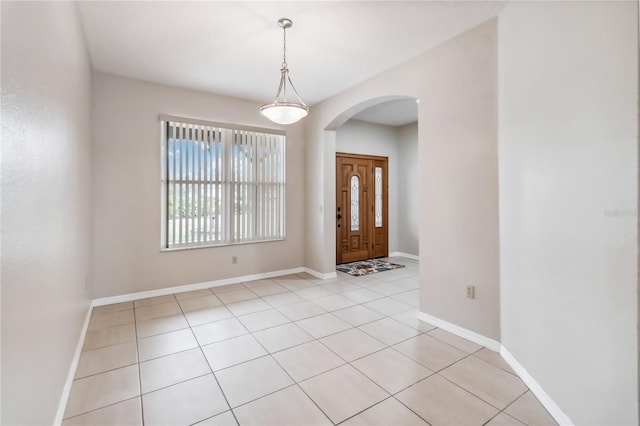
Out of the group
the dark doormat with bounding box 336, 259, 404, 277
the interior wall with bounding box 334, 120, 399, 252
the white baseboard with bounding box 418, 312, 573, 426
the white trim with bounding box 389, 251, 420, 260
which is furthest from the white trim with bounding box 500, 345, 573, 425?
the interior wall with bounding box 334, 120, 399, 252

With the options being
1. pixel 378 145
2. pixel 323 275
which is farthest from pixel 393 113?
pixel 323 275

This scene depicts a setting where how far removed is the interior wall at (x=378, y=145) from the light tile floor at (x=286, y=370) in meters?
3.38

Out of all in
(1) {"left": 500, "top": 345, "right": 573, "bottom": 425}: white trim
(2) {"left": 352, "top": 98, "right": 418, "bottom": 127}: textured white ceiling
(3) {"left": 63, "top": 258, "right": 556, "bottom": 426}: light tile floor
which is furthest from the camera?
(2) {"left": 352, "top": 98, "right": 418, "bottom": 127}: textured white ceiling

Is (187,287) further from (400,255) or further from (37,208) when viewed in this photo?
(400,255)

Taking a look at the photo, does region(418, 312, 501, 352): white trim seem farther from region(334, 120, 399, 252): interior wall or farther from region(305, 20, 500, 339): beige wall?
region(334, 120, 399, 252): interior wall

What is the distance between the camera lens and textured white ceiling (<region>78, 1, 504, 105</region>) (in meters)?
2.47

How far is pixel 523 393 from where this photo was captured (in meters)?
1.99

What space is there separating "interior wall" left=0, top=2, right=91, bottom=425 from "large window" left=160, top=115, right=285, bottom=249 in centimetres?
175

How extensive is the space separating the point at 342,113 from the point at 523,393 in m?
3.75

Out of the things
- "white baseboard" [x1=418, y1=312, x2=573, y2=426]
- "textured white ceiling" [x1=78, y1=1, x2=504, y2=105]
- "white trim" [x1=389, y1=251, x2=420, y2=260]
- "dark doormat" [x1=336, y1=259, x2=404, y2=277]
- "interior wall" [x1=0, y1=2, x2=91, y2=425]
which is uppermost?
"textured white ceiling" [x1=78, y1=1, x2=504, y2=105]

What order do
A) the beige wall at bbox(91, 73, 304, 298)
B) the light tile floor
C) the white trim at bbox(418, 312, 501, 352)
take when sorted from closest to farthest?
the light tile floor
the white trim at bbox(418, 312, 501, 352)
the beige wall at bbox(91, 73, 304, 298)

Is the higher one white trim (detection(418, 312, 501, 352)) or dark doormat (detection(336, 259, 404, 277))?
dark doormat (detection(336, 259, 404, 277))

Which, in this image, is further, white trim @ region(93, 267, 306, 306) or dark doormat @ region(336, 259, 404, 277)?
dark doormat @ region(336, 259, 404, 277)

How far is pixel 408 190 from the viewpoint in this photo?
22.1 ft
